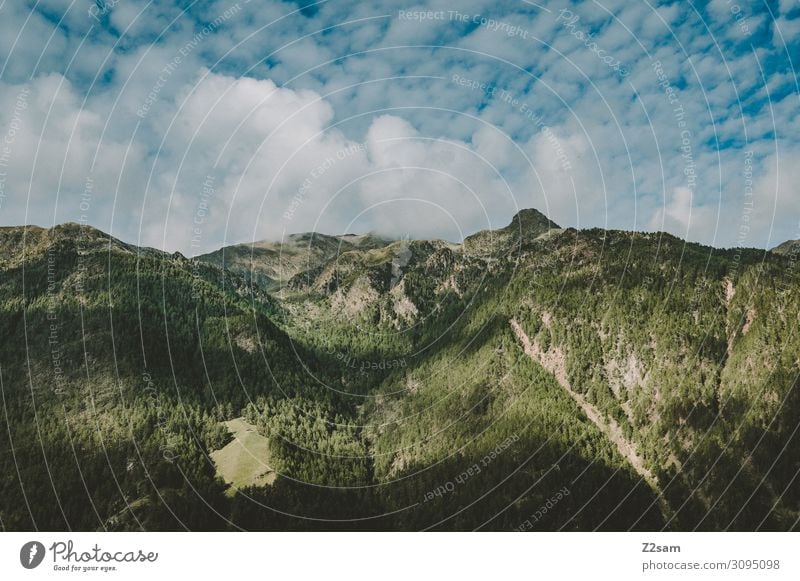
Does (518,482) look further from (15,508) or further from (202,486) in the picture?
(15,508)

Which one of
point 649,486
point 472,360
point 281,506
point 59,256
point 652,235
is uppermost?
point 59,256

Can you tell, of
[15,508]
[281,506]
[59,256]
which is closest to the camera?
[281,506]

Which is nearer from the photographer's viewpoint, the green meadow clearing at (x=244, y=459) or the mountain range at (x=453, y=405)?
the mountain range at (x=453, y=405)

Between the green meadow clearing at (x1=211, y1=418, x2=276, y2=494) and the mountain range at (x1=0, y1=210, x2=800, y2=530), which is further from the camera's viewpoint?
the green meadow clearing at (x1=211, y1=418, x2=276, y2=494)

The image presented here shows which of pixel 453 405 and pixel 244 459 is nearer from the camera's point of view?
pixel 244 459

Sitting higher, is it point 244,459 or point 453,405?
point 453,405

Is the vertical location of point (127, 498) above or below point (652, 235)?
below

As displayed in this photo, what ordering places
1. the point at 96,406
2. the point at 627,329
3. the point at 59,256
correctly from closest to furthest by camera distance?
the point at 96,406 < the point at 627,329 < the point at 59,256

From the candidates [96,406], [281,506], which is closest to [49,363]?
[96,406]

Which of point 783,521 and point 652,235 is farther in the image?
point 652,235
